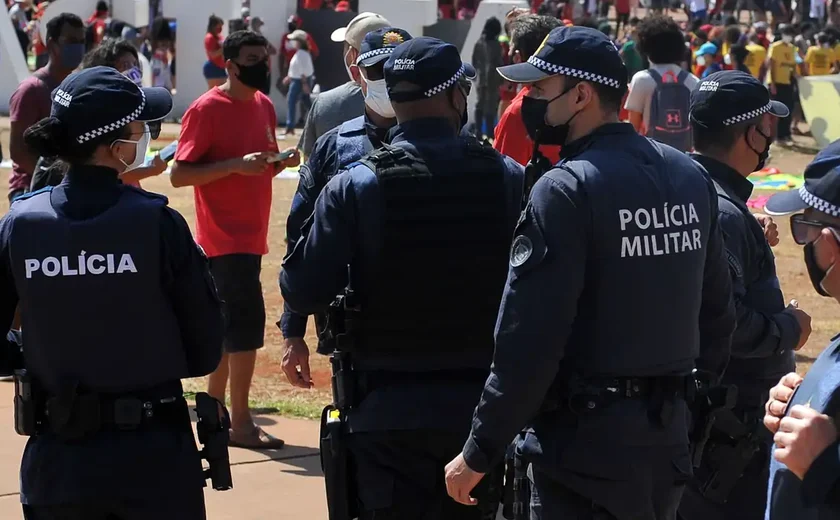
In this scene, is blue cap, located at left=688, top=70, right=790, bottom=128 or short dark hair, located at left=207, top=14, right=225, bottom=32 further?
short dark hair, located at left=207, top=14, right=225, bottom=32

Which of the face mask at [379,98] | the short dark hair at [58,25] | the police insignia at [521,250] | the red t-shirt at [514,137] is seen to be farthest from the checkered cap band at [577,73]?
the short dark hair at [58,25]

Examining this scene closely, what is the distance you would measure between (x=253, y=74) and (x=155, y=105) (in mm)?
2469

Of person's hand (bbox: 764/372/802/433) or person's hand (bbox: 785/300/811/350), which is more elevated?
person's hand (bbox: 764/372/802/433)

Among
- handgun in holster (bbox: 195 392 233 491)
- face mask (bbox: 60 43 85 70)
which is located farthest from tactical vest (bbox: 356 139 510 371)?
face mask (bbox: 60 43 85 70)

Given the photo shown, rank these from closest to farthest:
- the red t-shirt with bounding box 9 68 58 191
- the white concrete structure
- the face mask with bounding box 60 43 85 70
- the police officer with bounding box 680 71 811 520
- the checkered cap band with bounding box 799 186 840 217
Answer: the checkered cap band with bounding box 799 186 840 217, the police officer with bounding box 680 71 811 520, the red t-shirt with bounding box 9 68 58 191, the face mask with bounding box 60 43 85 70, the white concrete structure

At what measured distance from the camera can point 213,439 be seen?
3756 mm

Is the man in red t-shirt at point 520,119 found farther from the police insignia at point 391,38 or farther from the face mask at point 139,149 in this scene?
the face mask at point 139,149

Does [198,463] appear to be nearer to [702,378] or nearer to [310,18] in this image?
[702,378]

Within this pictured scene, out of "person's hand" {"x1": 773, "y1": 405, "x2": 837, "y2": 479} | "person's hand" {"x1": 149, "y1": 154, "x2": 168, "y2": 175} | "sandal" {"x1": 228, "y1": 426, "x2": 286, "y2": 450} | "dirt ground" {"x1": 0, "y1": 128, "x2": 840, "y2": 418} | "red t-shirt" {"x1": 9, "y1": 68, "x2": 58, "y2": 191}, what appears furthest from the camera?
"dirt ground" {"x1": 0, "y1": 128, "x2": 840, "y2": 418}

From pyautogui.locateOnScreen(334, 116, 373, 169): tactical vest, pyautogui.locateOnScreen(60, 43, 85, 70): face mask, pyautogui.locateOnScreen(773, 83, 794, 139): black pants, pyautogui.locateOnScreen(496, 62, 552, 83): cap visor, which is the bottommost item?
pyautogui.locateOnScreen(773, 83, 794, 139): black pants

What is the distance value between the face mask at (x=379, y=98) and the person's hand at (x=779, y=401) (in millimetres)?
2423

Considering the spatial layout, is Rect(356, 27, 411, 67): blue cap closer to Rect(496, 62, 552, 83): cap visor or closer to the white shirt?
Rect(496, 62, 552, 83): cap visor

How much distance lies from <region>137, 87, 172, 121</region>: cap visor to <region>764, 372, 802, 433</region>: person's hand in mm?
1959

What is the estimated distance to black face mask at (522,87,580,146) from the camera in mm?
3504
